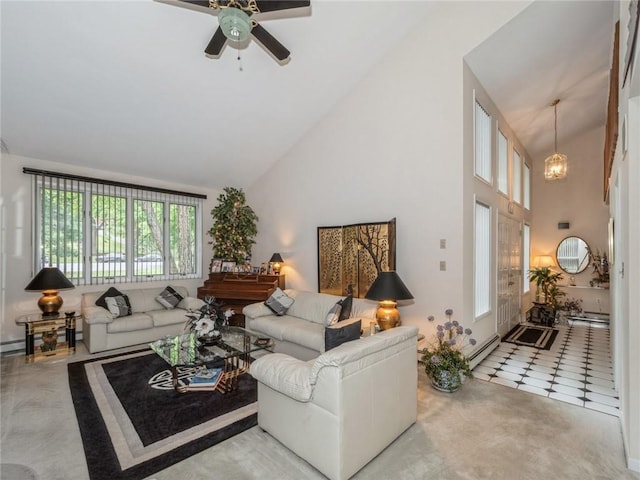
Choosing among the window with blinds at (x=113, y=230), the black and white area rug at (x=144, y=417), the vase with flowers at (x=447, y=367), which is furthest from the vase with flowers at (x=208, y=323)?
the window with blinds at (x=113, y=230)

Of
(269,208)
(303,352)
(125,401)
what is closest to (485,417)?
(303,352)

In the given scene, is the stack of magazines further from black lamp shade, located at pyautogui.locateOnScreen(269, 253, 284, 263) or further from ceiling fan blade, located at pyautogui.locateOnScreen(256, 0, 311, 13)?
ceiling fan blade, located at pyautogui.locateOnScreen(256, 0, 311, 13)

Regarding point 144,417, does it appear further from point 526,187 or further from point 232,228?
point 526,187

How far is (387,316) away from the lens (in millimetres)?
3502

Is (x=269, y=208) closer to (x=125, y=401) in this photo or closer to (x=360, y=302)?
(x=360, y=302)

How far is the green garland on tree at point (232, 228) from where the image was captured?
19.7 feet

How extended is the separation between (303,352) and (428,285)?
186cm

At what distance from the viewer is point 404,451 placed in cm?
219

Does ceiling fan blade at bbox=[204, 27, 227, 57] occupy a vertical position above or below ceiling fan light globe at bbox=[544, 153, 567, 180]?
above

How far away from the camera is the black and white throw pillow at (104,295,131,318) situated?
450cm

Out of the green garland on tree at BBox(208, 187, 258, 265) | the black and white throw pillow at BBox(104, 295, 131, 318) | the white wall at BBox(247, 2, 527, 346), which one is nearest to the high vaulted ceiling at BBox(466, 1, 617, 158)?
the white wall at BBox(247, 2, 527, 346)

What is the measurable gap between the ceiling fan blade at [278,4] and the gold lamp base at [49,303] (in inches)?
186

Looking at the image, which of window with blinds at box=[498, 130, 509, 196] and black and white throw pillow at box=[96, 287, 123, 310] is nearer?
black and white throw pillow at box=[96, 287, 123, 310]

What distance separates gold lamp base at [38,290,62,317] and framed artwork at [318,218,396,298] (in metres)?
3.94
